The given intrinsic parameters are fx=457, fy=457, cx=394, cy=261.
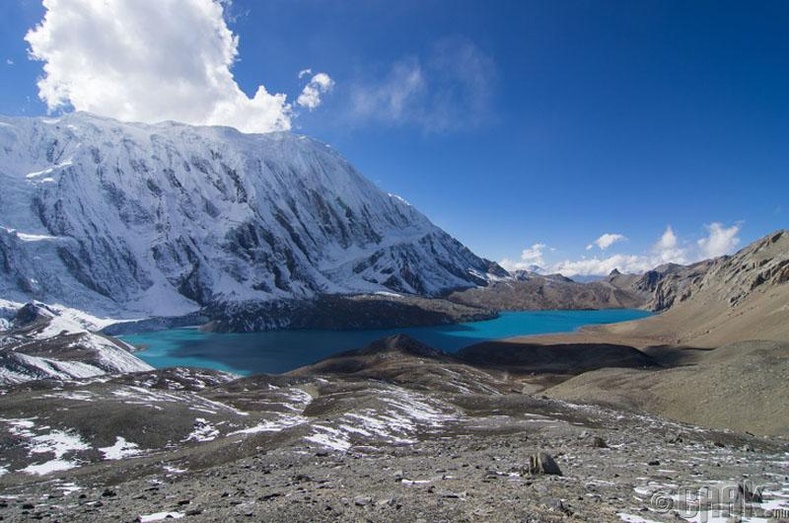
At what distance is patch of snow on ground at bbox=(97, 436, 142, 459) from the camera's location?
1565 inches

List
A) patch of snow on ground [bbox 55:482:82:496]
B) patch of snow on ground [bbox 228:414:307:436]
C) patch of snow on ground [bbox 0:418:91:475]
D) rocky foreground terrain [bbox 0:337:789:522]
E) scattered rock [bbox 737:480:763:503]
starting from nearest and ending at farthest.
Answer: scattered rock [bbox 737:480:763:503] → rocky foreground terrain [bbox 0:337:789:522] → patch of snow on ground [bbox 55:482:82:496] → patch of snow on ground [bbox 0:418:91:475] → patch of snow on ground [bbox 228:414:307:436]

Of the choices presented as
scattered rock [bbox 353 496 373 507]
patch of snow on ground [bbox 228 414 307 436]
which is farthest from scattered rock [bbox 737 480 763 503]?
patch of snow on ground [bbox 228 414 307 436]

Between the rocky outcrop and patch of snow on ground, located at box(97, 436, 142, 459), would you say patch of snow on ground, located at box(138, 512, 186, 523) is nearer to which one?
patch of snow on ground, located at box(97, 436, 142, 459)

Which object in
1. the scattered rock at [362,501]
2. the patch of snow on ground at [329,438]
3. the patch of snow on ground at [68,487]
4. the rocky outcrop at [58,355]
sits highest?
the scattered rock at [362,501]

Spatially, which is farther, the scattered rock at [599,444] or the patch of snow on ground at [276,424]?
the patch of snow on ground at [276,424]

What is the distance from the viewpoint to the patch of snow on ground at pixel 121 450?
1565 inches

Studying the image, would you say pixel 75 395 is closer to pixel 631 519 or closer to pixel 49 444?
pixel 49 444

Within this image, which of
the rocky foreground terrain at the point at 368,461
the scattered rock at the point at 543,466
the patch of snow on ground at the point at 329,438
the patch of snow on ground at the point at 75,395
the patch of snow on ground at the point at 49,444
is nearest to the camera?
the rocky foreground terrain at the point at 368,461

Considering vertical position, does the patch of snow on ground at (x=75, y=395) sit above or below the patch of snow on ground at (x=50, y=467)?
above

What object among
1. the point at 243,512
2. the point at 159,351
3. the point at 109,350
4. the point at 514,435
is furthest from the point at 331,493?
the point at 159,351

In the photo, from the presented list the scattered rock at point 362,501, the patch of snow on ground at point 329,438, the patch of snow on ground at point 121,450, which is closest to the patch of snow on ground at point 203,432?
the patch of snow on ground at point 121,450

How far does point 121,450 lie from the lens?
41.0 meters

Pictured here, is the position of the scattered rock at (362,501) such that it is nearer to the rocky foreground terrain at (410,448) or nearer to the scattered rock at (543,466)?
the rocky foreground terrain at (410,448)

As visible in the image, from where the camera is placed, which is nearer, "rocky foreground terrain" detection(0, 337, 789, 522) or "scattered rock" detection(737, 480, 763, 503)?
"scattered rock" detection(737, 480, 763, 503)
